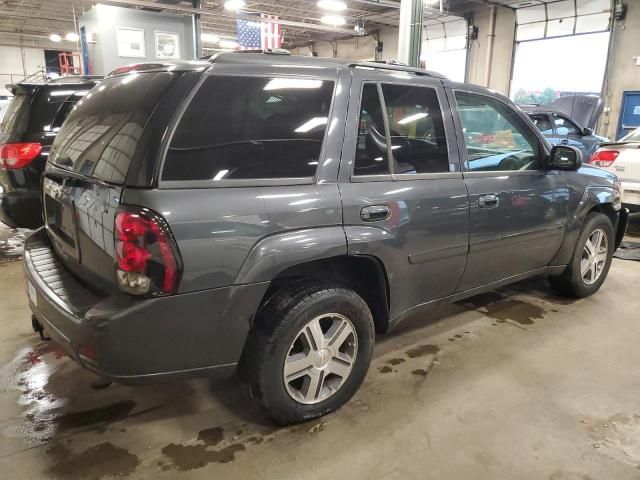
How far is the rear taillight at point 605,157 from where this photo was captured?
6.24 m

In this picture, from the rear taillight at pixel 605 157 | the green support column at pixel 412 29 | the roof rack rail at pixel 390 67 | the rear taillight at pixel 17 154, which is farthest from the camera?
the green support column at pixel 412 29

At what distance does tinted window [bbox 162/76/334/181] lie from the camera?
185cm

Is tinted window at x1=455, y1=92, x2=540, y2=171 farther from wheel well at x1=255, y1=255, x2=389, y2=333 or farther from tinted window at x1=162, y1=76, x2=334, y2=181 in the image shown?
tinted window at x1=162, y1=76, x2=334, y2=181

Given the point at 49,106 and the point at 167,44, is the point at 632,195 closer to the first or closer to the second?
the point at 49,106

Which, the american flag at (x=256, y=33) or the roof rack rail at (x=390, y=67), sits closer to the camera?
the roof rack rail at (x=390, y=67)

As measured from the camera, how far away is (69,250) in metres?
2.21

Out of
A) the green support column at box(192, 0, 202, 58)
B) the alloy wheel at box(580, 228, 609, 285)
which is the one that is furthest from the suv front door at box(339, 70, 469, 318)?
the green support column at box(192, 0, 202, 58)

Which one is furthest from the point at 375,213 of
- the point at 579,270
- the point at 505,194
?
the point at 579,270

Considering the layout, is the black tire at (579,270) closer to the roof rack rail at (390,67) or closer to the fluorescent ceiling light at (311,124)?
the roof rack rail at (390,67)

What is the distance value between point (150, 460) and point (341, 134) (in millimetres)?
1677

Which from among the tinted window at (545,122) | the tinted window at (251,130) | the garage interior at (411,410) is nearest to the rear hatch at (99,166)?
the tinted window at (251,130)

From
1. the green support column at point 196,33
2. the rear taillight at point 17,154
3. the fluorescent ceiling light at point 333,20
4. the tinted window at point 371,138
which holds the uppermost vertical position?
the fluorescent ceiling light at point 333,20

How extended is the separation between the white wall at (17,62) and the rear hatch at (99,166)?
86.2ft

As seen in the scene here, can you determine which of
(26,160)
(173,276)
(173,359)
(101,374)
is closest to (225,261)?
(173,276)
